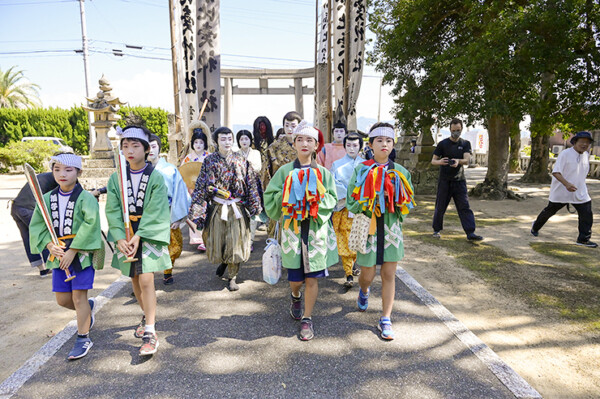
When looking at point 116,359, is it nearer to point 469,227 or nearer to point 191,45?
point 469,227

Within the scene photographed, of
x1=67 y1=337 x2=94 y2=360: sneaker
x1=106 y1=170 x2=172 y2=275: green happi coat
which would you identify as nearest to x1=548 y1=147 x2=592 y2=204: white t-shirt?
x1=106 y1=170 x2=172 y2=275: green happi coat

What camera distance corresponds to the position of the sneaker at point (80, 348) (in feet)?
9.65

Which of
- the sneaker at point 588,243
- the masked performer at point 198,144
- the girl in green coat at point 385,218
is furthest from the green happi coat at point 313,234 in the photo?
the sneaker at point 588,243

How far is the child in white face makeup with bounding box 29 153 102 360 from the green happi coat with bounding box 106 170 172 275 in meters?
0.14

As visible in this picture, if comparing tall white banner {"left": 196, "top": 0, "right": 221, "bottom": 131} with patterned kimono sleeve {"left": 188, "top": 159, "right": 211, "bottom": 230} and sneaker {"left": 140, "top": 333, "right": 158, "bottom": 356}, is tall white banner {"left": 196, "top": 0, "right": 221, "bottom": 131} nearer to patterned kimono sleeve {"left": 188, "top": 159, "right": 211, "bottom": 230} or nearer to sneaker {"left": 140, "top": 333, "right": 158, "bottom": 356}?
patterned kimono sleeve {"left": 188, "top": 159, "right": 211, "bottom": 230}

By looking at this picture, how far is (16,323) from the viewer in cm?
365

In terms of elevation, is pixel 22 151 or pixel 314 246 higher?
pixel 22 151

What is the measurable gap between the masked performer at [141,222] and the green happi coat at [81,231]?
119 millimetres

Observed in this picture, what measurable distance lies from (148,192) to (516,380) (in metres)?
3.27

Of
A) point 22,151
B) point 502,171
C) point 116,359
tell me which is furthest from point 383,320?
point 22,151

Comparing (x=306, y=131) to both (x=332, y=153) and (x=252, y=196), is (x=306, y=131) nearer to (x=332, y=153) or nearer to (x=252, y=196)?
(x=252, y=196)

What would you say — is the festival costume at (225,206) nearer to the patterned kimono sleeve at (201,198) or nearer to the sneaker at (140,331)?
the patterned kimono sleeve at (201,198)

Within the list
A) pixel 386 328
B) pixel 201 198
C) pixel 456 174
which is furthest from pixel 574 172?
pixel 201 198

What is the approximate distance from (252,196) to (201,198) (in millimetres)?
616
